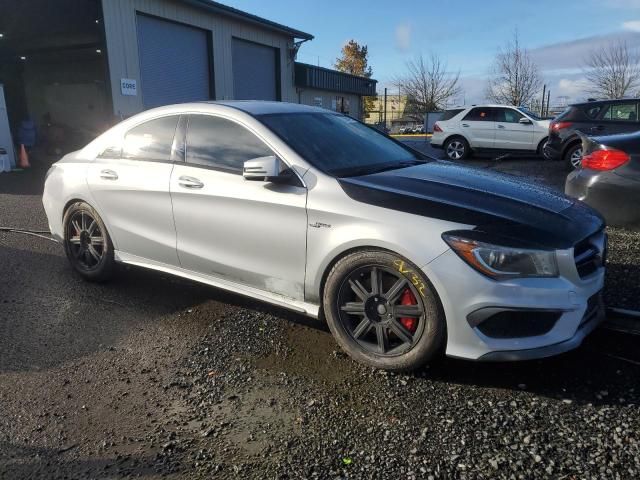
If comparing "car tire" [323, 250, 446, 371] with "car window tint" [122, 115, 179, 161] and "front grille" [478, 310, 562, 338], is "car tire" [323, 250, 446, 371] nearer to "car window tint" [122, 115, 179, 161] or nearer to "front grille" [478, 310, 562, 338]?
"front grille" [478, 310, 562, 338]

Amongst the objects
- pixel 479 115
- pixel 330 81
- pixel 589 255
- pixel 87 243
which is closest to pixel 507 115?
pixel 479 115

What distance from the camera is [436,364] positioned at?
128 inches

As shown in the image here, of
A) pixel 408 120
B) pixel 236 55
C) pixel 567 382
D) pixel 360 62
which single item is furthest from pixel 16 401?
pixel 360 62

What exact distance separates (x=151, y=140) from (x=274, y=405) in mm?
2524

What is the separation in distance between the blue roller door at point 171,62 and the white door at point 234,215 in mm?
13396

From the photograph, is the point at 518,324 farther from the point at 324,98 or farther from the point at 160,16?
the point at 324,98

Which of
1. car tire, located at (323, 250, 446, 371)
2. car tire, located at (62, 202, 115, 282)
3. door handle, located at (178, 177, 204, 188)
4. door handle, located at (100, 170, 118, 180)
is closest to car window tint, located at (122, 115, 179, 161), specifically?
door handle, located at (100, 170, 118, 180)

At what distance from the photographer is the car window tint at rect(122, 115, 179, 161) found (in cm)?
420

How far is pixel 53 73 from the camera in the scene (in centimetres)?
2277

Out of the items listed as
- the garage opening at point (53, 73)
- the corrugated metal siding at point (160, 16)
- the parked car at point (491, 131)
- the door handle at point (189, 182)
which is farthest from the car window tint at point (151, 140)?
the garage opening at point (53, 73)

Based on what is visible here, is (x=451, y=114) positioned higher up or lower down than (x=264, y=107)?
lower down

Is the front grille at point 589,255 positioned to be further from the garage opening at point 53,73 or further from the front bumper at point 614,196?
the garage opening at point 53,73

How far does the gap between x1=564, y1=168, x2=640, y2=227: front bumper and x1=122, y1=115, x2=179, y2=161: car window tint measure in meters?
4.28

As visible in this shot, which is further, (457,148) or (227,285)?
(457,148)
